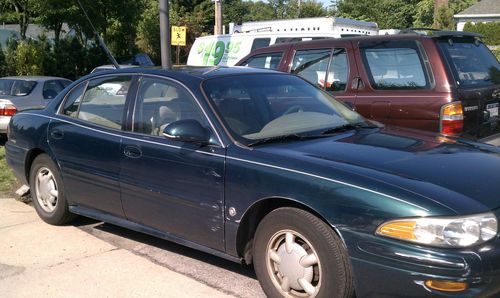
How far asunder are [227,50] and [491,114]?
6648 millimetres

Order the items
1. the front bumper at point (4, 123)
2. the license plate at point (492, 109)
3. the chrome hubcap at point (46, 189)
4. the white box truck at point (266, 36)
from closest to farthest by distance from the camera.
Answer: the chrome hubcap at point (46, 189), the license plate at point (492, 109), the front bumper at point (4, 123), the white box truck at point (266, 36)

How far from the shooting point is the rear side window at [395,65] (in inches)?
220

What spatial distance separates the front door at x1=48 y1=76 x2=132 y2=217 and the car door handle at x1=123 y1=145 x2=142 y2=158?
0.10 m

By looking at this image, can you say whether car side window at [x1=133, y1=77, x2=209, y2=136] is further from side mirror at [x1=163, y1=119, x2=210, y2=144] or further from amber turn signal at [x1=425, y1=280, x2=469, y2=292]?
amber turn signal at [x1=425, y1=280, x2=469, y2=292]

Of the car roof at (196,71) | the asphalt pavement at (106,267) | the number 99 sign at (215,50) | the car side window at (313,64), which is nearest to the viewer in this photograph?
the asphalt pavement at (106,267)

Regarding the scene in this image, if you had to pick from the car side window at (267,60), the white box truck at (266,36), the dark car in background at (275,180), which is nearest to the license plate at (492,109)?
the dark car in background at (275,180)

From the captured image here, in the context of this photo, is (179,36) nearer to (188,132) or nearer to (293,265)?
(188,132)

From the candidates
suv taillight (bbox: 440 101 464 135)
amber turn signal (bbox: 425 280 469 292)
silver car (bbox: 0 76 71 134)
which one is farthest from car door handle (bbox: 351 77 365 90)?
silver car (bbox: 0 76 71 134)

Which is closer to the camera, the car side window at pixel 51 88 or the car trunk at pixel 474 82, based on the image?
the car trunk at pixel 474 82

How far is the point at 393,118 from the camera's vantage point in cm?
569

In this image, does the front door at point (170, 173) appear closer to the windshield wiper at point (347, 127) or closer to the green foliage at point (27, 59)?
the windshield wiper at point (347, 127)

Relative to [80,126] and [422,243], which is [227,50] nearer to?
[80,126]

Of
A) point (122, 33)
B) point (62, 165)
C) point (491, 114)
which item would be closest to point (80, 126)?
point (62, 165)

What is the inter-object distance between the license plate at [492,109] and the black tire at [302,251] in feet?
10.9
